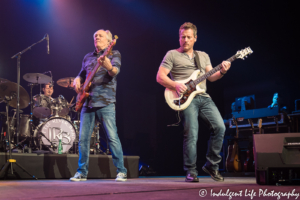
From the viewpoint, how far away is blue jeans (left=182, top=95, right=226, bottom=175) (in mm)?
3240

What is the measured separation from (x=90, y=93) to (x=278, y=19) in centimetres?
386

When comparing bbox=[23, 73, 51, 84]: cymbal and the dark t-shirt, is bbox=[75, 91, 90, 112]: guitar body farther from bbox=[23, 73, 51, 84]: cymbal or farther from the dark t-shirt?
bbox=[23, 73, 51, 84]: cymbal

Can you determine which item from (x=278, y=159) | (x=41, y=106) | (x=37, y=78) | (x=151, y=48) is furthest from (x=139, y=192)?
(x=151, y=48)

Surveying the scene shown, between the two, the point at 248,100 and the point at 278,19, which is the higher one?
the point at 278,19

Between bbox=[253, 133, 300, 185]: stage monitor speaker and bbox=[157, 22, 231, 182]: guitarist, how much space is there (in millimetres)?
736

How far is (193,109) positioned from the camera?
331 centimetres

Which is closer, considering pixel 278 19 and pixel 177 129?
pixel 278 19

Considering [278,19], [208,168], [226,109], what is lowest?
[208,168]

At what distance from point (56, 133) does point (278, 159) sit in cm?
507

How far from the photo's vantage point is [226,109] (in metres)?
7.70

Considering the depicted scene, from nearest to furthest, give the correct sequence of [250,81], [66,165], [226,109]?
[66,165] → [250,81] → [226,109]

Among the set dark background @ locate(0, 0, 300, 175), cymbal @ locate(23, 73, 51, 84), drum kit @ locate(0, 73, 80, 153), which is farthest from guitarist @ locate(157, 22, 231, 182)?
cymbal @ locate(23, 73, 51, 84)

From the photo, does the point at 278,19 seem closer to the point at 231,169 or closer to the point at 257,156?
the point at 231,169

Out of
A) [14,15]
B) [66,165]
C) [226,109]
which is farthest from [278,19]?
[14,15]
